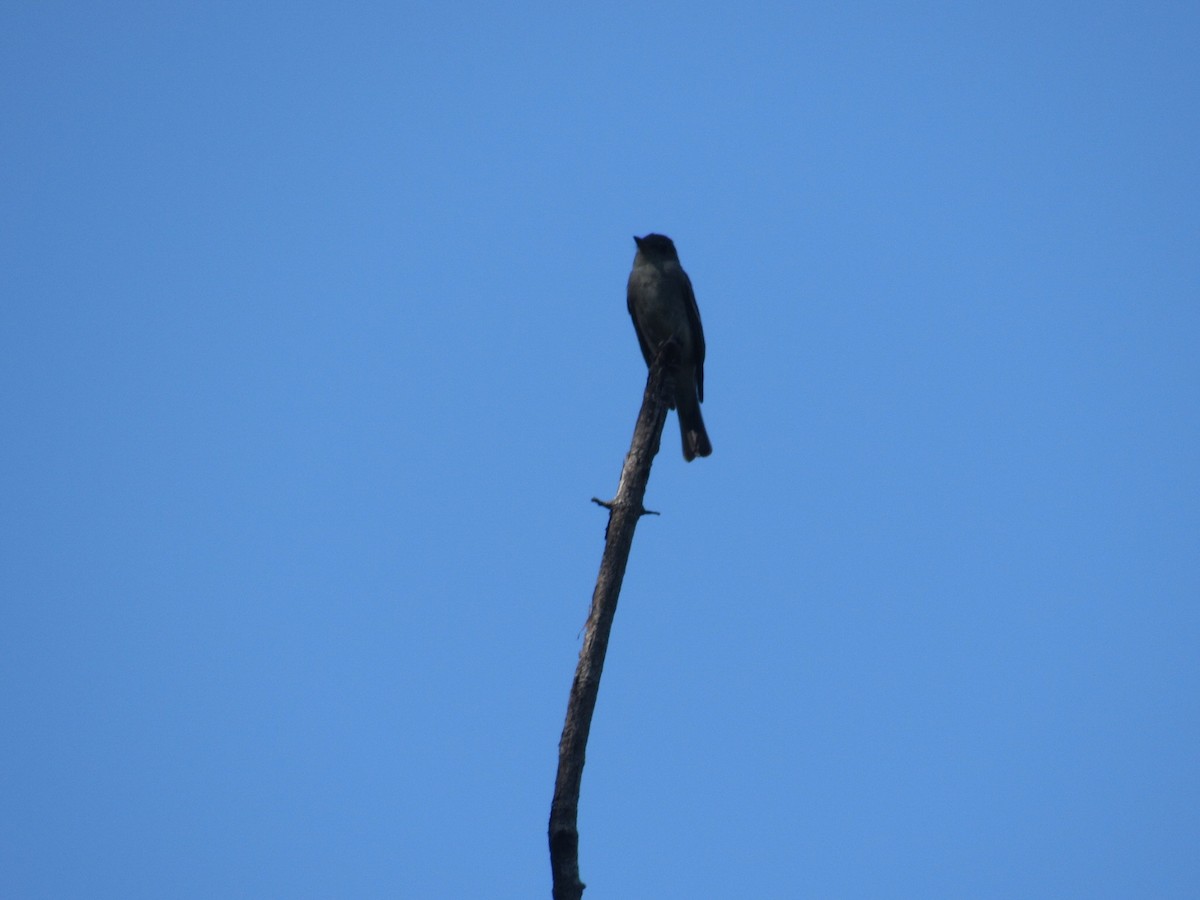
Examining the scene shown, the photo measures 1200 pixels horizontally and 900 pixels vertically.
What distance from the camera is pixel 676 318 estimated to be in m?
10.7

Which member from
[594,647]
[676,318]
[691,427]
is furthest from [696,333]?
[594,647]

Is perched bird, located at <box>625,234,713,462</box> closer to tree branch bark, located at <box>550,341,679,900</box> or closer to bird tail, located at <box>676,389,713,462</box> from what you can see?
bird tail, located at <box>676,389,713,462</box>

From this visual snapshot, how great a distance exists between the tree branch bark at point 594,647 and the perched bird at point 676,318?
141 inches

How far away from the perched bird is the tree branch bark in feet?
11.8

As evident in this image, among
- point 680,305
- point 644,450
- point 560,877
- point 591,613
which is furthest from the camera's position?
point 680,305

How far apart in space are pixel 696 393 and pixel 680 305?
33.7 inches

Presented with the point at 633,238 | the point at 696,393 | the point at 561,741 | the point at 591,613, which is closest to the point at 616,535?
the point at 591,613

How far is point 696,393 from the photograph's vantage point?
10.7 metres

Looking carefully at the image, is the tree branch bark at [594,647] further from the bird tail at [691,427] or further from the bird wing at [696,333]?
the bird wing at [696,333]

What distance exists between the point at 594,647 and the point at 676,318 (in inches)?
216

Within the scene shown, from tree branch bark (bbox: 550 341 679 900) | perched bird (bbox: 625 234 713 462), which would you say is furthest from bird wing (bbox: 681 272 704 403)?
tree branch bark (bbox: 550 341 679 900)

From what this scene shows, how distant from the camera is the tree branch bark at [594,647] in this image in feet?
17.5

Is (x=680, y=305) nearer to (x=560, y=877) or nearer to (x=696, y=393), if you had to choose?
(x=696, y=393)

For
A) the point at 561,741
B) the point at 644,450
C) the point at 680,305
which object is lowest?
the point at 561,741
